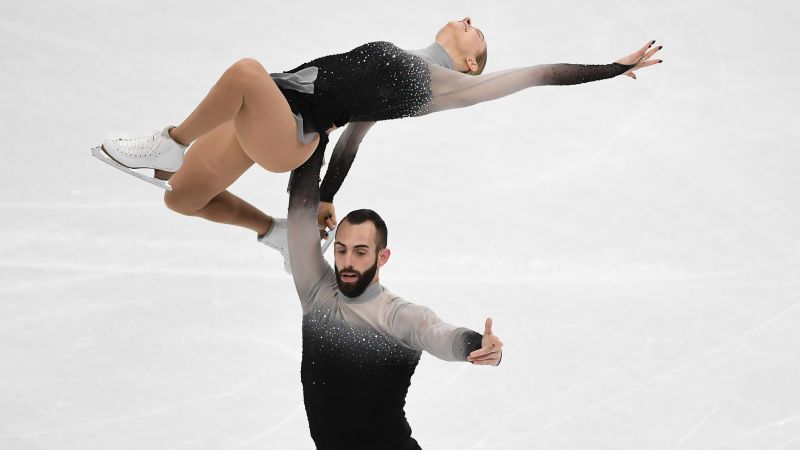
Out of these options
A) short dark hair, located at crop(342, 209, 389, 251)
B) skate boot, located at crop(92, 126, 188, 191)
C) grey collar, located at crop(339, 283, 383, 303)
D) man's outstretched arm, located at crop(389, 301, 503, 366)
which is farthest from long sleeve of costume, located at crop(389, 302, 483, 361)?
skate boot, located at crop(92, 126, 188, 191)

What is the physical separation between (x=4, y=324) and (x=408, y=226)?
218cm

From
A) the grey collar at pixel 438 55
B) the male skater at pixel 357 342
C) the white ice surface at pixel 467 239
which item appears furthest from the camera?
the white ice surface at pixel 467 239

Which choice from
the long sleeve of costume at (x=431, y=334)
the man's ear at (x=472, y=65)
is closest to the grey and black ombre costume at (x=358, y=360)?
the long sleeve of costume at (x=431, y=334)

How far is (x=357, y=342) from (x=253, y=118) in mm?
861

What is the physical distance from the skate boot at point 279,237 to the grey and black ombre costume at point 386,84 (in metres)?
0.43

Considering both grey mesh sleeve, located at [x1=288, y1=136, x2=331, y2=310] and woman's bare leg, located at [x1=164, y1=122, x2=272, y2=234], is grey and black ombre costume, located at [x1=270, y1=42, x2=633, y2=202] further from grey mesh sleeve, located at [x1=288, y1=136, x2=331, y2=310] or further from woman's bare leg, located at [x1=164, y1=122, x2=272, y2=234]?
woman's bare leg, located at [x1=164, y1=122, x2=272, y2=234]

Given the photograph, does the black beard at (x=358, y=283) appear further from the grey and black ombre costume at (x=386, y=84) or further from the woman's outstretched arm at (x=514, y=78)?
the woman's outstretched arm at (x=514, y=78)

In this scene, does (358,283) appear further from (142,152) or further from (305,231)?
(142,152)

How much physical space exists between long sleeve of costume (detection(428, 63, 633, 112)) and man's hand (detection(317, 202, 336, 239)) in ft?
1.81

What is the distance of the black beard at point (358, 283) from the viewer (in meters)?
4.64

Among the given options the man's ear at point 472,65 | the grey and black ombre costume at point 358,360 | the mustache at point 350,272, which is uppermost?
the man's ear at point 472,65

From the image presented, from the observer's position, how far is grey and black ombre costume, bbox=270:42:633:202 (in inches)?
184

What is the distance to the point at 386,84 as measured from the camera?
4.73 metres

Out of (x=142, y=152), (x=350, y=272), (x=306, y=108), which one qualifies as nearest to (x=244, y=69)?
(x=306, y=108)
